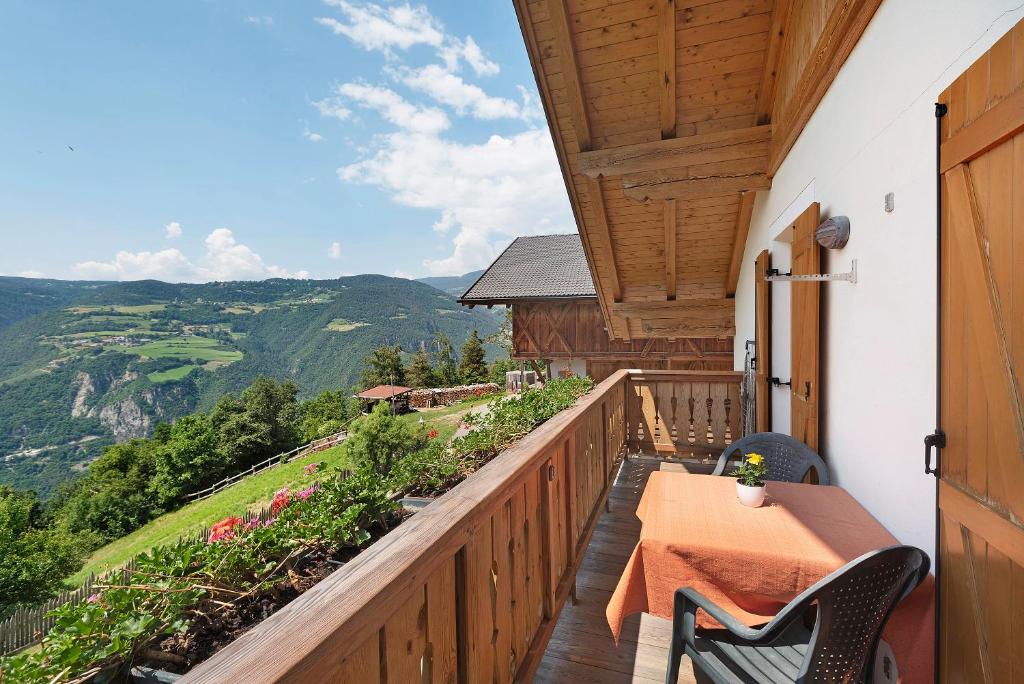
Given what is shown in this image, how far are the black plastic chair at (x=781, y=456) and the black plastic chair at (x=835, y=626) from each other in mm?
1418

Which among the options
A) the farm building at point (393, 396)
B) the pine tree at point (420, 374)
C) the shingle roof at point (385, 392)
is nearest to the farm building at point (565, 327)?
the farm building at point (393, 396)

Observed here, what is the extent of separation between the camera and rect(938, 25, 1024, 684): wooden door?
114cm

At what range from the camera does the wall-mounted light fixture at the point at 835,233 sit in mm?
2410

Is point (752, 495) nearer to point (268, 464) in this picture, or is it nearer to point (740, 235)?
point (740, 235)

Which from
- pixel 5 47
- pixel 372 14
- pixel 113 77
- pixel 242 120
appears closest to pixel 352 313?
pixel 242 120

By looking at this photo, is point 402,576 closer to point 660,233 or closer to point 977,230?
point 977,230

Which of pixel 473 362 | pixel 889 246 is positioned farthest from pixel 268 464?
pixel 889 246

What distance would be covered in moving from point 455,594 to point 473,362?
31441mm

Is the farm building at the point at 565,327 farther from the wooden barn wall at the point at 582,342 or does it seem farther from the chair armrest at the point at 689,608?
the chair armrest at the point at 689,608

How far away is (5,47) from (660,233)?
76.9 m

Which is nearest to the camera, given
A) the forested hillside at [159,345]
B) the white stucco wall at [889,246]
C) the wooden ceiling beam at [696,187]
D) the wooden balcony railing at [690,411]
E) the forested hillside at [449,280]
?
the white stucco wall at [889,246]

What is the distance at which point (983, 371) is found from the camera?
4.15 ft

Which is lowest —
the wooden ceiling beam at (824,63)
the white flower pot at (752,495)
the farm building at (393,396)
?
the farm building at (393,396)

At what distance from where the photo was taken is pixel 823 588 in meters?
1.30
